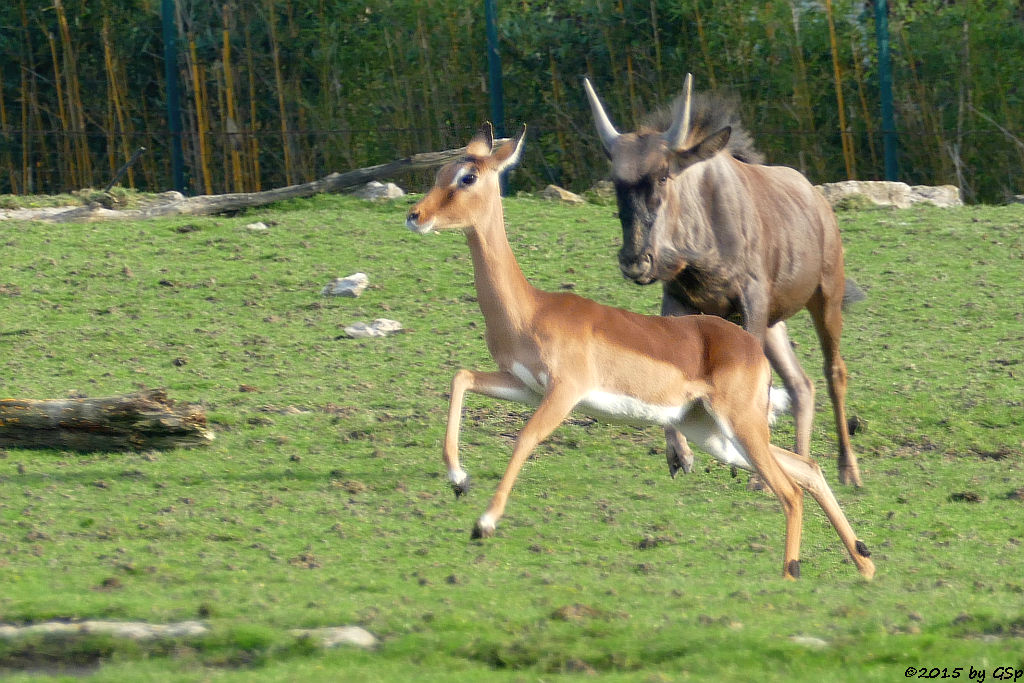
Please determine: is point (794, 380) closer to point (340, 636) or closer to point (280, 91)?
point (340, 636)

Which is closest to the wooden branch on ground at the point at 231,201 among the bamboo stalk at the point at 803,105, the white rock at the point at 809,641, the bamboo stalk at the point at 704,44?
the bamboo stalk at the point at 704,44

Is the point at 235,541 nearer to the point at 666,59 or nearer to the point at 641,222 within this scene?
the point at 641,222

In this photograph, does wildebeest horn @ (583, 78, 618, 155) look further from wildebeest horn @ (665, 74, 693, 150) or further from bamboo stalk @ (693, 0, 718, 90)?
bamboo stalk @ (693, 0, 718, 90)

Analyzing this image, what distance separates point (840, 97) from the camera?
14.3 m

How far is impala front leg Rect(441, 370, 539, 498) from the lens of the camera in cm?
533

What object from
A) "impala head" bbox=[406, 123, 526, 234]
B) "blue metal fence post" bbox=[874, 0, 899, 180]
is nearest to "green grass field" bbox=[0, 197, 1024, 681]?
"impala head" bbox=[406, 123, 526, 234]

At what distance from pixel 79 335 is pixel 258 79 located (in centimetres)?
663

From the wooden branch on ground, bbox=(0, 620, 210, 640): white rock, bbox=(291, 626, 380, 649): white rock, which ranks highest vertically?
the wooden branch on ground

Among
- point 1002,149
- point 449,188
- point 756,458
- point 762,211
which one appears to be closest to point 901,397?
point 762,211

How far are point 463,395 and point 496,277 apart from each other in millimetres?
508

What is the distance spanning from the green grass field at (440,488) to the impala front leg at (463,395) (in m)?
0.32

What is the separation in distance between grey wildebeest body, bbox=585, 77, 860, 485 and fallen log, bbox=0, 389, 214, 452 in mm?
2303

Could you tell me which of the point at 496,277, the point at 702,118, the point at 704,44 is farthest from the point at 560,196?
the point at 496,277

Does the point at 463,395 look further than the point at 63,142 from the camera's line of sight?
No
